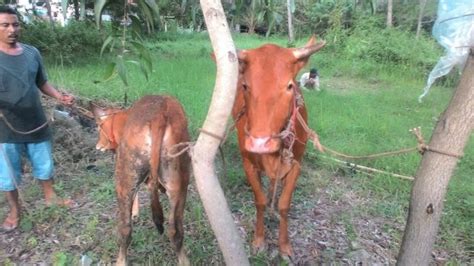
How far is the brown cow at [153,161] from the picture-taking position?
118 inches

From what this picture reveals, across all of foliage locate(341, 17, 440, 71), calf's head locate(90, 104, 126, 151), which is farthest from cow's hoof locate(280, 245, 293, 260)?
foliage locate(341, 17, 440, 71)

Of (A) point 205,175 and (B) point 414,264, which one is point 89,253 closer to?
(A) point 205,175

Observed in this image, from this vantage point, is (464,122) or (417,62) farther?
(417,62)

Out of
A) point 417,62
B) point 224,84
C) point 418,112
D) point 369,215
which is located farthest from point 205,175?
point 417,62

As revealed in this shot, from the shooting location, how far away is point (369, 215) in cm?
445

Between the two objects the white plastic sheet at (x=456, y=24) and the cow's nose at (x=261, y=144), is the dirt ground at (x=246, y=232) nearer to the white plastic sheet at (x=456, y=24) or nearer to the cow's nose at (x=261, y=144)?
the cow's nose at (x=261, y=144)

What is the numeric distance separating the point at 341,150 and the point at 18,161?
3.56 meters

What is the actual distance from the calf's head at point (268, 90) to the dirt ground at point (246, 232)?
126 cm

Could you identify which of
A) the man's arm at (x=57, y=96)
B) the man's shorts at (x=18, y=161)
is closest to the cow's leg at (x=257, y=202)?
the man's arm at (x=57, y=96)

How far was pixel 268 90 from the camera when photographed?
113 inches

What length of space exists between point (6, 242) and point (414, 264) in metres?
3.13

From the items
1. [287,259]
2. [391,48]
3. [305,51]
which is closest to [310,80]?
[391,48]

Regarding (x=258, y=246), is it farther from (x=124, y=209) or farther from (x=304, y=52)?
(x=304, y=52)

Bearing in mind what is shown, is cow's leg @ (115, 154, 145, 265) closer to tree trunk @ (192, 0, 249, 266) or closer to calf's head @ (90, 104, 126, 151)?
calf's head @ (90, 104, 126, 151)
